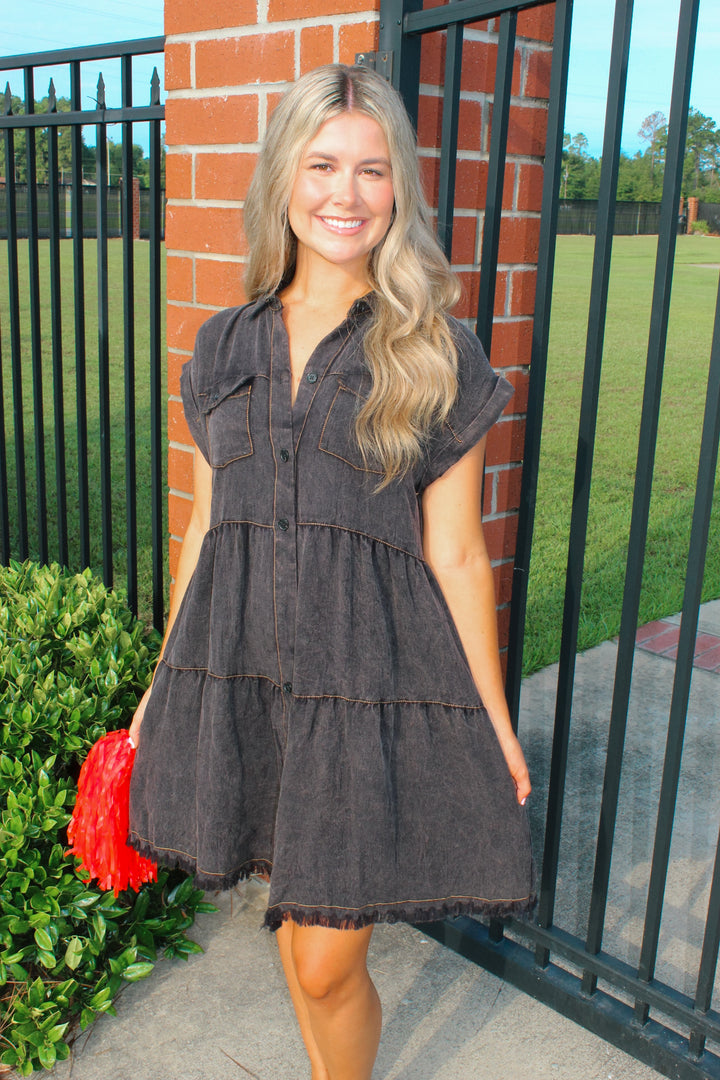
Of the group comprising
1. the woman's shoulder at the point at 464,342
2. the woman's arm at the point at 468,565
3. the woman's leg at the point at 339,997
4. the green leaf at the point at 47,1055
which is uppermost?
the woman's shoulder at the point at 464,342

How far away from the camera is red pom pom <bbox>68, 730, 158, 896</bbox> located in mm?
2115

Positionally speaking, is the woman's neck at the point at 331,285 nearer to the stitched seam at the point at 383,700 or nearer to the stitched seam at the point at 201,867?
the stitched seam at the point at 383,700

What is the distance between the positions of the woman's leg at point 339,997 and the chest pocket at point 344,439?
0.86 metres

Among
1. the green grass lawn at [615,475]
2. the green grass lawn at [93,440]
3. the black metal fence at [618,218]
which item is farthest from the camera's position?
the black metal fence at [618,218]

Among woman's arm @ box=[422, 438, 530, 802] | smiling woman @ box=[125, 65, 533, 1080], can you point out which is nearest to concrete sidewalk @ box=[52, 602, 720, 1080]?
smiling woman @ box=[125, 65, 533, 1080]

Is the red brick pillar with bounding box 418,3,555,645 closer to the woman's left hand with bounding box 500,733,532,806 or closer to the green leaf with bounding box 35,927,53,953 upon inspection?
the woman's left hand with bounding box 500,733,532,806

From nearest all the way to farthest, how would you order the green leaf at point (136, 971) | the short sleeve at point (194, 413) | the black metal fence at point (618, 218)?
the short sleeve at point (194, 413), the green leaf at point (136, 971), the black metal fence at point (618, 218)

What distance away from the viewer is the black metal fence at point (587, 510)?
6.18 ft

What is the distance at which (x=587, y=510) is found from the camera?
2246 mm

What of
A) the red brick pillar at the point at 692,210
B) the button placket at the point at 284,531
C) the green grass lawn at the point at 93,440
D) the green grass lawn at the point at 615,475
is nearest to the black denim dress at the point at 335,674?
the button placket at the point at 284,531

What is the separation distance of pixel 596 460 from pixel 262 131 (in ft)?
22.4

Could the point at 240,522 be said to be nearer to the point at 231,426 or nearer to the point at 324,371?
the point at 231,426

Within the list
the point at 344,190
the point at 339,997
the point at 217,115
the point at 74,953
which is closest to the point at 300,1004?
the point at 339,997

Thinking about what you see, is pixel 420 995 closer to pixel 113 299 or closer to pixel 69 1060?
pixel 69 1060
